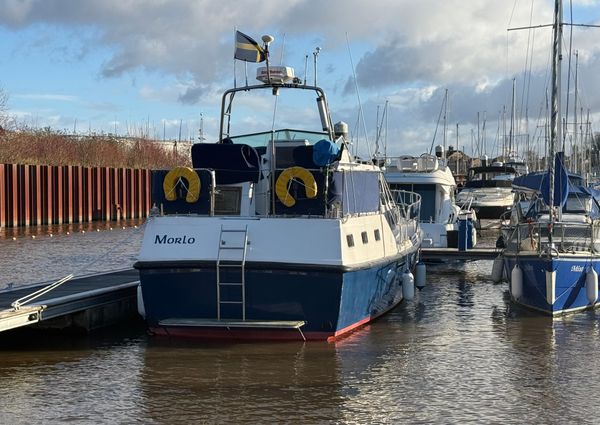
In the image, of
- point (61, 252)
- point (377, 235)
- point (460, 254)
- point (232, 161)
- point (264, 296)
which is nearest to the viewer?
point (264, 296)

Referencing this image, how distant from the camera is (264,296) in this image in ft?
45.0

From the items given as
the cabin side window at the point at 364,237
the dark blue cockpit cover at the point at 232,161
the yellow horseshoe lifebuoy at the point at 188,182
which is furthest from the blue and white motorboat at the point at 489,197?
the yellow horseshoe lifebuoy at the point at 188,182

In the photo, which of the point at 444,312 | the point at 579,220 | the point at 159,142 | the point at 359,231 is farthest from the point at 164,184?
the point at 159,142

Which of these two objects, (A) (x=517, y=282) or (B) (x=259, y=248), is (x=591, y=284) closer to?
(A) (x=517, y=282)

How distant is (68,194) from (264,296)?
3566cm

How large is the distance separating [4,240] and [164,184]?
22.0 m

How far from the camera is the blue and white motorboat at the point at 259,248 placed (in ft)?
44.9

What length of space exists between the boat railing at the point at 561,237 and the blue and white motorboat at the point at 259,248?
12.9 ft

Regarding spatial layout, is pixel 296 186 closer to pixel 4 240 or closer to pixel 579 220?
pixel 579 220

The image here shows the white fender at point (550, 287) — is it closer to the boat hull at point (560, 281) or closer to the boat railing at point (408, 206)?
the boat hull at point (560, 281)

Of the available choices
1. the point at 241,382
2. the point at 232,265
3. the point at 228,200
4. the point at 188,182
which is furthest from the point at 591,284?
the point at 241,382

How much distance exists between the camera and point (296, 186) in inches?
564

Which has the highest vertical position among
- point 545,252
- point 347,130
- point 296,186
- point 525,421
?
point 347,130

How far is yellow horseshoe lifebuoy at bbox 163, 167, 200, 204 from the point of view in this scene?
14.6 metres
